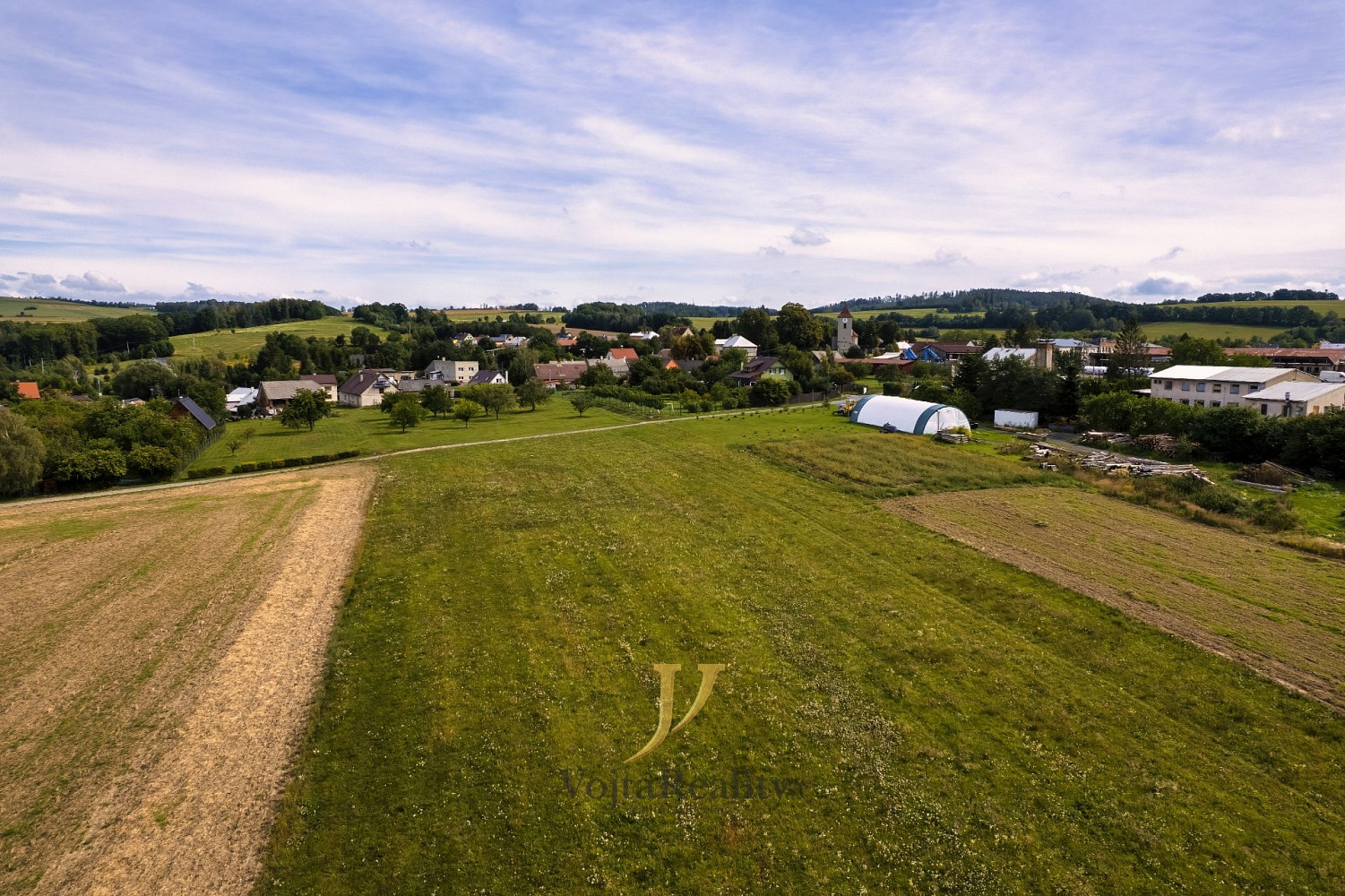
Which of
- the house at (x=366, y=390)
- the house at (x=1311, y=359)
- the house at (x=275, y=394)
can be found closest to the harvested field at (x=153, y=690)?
the house at (x=275, y=394)

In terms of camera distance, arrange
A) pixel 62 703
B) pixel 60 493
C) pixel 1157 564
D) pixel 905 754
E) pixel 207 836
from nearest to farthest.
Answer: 1. pixel 207 836
2. pixel 905 754
3. pixel 62 703
4. pixel 1157 564
5. pixel 60 493

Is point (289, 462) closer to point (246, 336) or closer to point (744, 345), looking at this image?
point (744, 345)

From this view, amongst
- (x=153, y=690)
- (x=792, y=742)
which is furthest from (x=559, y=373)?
(x=792, y=742)

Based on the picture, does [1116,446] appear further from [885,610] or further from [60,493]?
[60,493]

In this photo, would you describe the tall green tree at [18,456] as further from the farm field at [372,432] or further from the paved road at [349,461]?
the farm field at [372,432]

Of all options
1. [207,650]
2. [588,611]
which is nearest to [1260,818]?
[588,611]

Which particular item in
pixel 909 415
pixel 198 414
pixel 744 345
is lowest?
pixel 198 414

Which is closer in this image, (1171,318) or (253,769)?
(253,769)
